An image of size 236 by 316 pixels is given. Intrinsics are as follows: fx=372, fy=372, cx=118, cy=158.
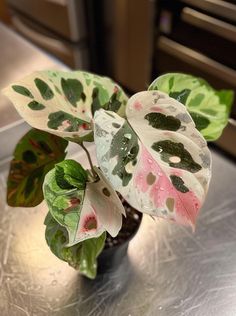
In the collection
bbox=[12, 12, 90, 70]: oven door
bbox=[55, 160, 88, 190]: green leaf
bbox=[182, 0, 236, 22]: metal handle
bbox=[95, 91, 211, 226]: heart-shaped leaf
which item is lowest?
bbox=[12, 12, 90, 70]: oven door

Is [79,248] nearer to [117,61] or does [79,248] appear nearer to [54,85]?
[54,85]

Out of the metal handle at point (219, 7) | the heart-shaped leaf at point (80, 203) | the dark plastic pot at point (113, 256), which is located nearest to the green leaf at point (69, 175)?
the heart-shaped leaf at point (80, 203)

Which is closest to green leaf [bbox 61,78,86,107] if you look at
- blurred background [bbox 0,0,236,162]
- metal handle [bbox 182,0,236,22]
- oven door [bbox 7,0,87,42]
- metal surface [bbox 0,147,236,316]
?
metal surface [bbox 0,147,236,316]

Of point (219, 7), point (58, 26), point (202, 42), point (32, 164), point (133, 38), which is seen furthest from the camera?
point (58, 26)

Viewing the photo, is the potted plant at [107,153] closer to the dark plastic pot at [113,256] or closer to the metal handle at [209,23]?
the dark plastic pot at [113,256]

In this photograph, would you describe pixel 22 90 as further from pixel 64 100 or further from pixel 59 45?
pixel 59 45

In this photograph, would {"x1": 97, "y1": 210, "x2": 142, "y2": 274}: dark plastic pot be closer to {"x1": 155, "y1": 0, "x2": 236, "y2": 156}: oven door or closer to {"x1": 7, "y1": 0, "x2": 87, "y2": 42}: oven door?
{"x1": 155, "y1": 0, "x2": 236, "y2": 156}: oven door

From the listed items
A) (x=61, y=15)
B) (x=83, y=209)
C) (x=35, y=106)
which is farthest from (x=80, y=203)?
(x=61, y=15)
